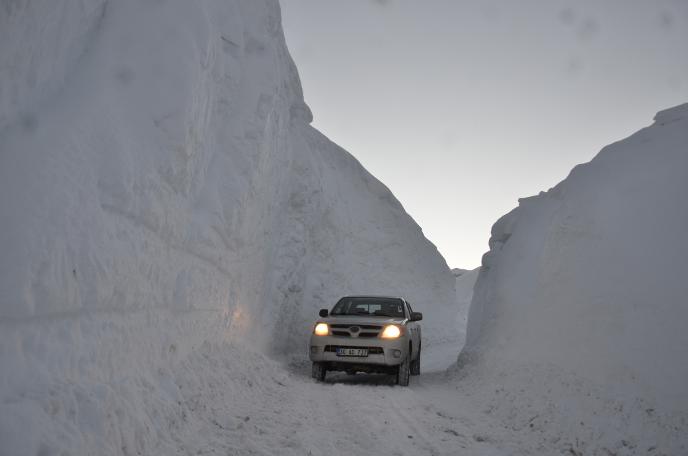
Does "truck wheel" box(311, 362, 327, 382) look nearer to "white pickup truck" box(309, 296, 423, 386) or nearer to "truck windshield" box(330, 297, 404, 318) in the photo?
"white pickup truck" box(309, 296, 423, 386)

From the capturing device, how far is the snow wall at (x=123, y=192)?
11.4 feet

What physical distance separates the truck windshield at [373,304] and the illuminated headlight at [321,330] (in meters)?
0.93

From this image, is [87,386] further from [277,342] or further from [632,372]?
[277,342]

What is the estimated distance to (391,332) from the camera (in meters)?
9.45

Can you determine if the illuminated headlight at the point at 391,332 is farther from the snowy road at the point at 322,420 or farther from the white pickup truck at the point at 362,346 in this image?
the snowy road at the point at 322,420

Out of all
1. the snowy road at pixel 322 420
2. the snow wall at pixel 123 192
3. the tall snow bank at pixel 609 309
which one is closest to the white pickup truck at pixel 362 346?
the snowy road at pixel 322 420

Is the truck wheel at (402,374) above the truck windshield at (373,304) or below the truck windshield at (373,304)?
below

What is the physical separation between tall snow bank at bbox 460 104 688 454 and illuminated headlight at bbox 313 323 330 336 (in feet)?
9.92

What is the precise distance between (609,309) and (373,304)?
474 cm

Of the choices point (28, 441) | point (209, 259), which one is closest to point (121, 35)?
point (209, 259)

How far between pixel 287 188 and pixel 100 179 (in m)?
11.7

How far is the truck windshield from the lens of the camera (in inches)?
419

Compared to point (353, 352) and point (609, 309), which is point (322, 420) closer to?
point (353, 352)

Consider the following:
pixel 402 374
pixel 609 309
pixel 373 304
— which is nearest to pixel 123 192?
pixel 402 374
